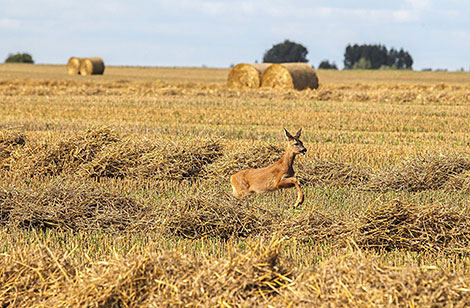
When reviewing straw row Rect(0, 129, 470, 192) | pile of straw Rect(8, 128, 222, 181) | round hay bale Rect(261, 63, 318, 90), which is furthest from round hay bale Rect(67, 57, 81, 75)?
pile of straw Rect(8, 128, 222, 181)

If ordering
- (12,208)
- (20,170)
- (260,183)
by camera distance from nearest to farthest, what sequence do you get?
1. (12,208)
2. (260,183)
3. (20,170)

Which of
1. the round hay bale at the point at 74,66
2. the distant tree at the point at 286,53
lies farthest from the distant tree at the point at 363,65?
the round hay bale at the point at 74,66

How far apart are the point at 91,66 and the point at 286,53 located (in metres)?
63.0

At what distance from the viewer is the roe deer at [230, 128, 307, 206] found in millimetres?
8141

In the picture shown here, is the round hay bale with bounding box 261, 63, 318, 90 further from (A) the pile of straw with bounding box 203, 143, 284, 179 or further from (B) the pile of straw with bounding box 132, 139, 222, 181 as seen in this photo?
(A) the pile of straw with bounding box 203, 143, 284, 179

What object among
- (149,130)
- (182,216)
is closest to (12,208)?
(182,216)

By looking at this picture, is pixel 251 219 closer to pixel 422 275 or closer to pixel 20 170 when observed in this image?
pixel 422 275

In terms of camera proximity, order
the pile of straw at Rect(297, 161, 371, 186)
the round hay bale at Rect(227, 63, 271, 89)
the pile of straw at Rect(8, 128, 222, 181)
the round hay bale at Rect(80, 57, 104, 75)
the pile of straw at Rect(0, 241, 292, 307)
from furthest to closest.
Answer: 1. the round hay bale at Rect(80, 57, 104, 75)
2. the round hay bale at Rect(227, 63, 271, 89)
3. the pile of straw at Rect(8, 128, 222, 181)
4. the pile of straw at Rect(297, 161, 371, 186)
5. the pile of straw at Rect(0, 241, 292, 307)

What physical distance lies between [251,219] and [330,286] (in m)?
3.13

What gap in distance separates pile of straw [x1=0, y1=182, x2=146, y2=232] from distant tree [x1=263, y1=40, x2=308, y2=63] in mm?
100555

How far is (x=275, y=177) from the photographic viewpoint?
27.7 ft

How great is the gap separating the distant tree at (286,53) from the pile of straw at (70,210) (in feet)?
330

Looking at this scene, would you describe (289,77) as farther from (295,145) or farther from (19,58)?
(19,58)

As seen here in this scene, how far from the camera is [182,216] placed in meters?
7.21
